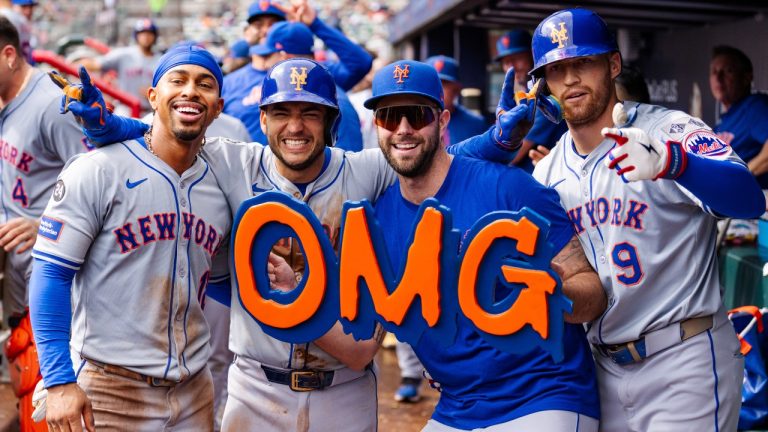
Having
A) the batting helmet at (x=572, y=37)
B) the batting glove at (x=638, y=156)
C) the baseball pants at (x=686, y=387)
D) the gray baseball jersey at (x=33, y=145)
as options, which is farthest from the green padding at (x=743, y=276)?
the gray baseball jersey at (x=33, y=145)

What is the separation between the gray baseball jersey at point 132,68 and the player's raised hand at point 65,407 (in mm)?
8582

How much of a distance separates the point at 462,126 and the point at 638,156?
166 inches

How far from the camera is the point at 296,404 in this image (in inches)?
145

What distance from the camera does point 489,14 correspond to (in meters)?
9.28

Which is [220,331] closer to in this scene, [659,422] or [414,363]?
[414,363]

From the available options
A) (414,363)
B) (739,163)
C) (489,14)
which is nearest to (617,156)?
(739,163)

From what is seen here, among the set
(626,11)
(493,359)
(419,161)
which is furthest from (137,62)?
(493,359)

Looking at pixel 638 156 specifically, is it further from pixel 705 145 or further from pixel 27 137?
pixel 27 137

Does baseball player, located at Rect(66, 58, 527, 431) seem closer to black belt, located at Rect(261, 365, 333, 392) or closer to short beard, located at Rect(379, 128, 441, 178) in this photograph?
black belt, located at Rect(261, 365, 333, 392)

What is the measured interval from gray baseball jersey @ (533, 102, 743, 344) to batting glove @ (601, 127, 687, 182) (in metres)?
0.42

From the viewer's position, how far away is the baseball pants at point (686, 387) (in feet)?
11.2

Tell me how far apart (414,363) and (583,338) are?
3010mm

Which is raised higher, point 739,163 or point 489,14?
point 489,14

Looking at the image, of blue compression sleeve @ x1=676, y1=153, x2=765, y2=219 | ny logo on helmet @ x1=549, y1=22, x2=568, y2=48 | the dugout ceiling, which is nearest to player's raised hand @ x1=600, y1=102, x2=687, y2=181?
blue compression sleeve @ x1=676, y1=153, x2=765, y2=219
